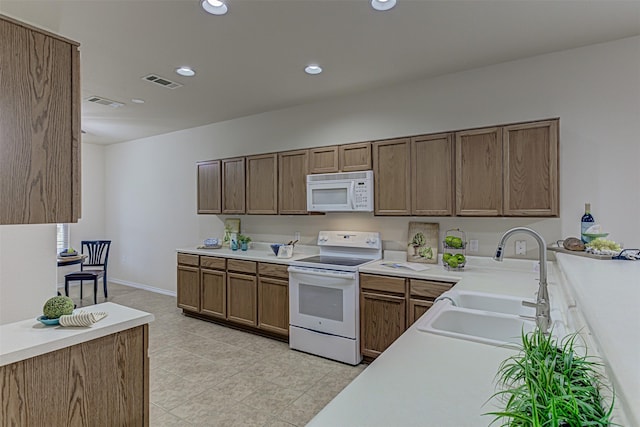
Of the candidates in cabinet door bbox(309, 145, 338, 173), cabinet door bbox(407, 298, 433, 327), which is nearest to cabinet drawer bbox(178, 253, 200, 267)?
cabinet door bbox(309, 145, 338, 173)

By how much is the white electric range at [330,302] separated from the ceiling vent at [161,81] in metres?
2.21

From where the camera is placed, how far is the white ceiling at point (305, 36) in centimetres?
222

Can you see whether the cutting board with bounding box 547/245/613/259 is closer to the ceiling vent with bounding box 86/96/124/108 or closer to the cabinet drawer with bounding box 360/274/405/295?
the cabinet drawer with bounding box 360/274/405/295

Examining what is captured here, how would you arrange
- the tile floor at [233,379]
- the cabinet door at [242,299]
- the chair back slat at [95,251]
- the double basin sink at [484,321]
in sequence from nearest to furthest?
the double basin sink at [484,321]
the tile floor at [233,379]
the cabinet door at [242,299]
the chair back slat at [95,251]

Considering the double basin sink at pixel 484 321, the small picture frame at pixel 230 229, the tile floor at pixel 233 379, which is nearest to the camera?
the double basin sink at pixel 484 321

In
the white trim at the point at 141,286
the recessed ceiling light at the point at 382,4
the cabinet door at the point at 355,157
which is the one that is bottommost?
the white trim at the point at 141,286

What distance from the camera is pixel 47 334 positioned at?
5.24 feet

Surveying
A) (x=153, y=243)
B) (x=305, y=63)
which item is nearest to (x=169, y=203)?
(x=153, y=243)

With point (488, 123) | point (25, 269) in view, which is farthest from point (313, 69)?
point (25, 269)

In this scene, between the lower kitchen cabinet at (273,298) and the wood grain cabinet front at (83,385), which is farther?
the lower kitchen cabinet at (273,298)

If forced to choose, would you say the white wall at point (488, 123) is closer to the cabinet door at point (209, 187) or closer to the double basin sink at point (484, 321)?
the cabinet door at point (209, 187)

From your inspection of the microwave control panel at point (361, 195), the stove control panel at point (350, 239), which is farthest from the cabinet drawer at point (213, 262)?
the microwave control panel at point (361, 195)

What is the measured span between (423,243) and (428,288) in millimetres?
697

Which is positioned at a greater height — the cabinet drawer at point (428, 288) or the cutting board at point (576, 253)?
the cutting board at point (576, 253)
